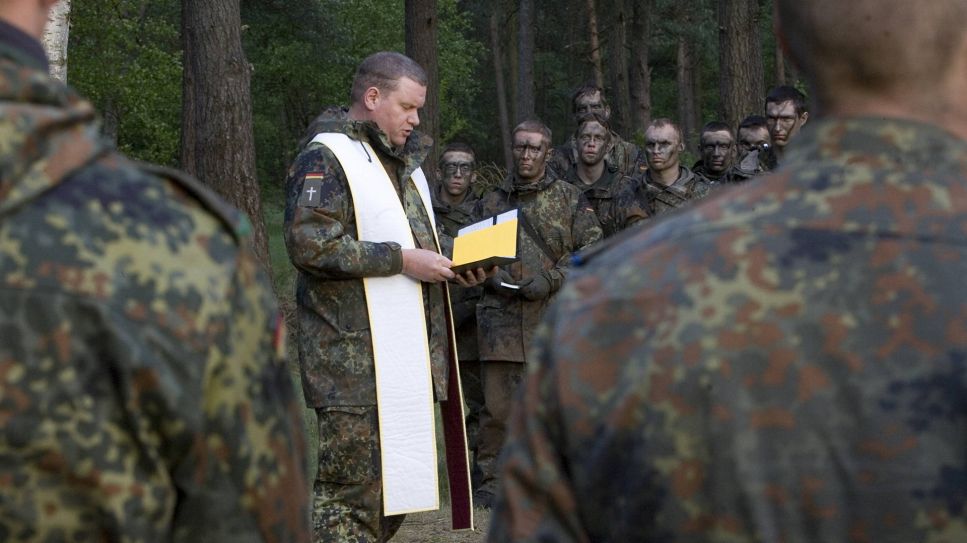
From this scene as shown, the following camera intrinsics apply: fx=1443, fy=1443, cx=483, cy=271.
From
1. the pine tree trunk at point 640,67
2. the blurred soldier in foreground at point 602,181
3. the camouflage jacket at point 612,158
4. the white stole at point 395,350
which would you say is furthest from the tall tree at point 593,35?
the white stole at point 395,350

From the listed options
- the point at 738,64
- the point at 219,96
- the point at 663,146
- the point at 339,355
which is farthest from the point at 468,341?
the point at 738,64

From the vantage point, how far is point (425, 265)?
18.8 feet

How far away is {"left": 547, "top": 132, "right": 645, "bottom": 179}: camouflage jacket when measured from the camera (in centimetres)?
973

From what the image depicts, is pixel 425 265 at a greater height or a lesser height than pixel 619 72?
lesser

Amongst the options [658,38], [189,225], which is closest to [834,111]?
[189,225]

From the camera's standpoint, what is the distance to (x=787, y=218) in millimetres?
1887

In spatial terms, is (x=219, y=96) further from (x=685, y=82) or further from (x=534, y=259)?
(x=685, y=82)

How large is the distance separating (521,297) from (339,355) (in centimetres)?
278

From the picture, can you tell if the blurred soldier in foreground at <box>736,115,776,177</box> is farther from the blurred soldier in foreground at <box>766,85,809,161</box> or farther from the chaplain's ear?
the chaplain's ear

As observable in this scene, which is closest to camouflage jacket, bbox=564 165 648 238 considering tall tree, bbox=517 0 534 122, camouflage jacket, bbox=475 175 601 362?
camouflage jacket, bbox=475 175 601 362

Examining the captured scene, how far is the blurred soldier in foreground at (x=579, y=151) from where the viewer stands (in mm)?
9742

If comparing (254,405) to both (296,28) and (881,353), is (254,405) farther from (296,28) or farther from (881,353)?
(296,28)

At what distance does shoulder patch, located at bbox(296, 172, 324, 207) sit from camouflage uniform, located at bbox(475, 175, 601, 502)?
280 centimetres

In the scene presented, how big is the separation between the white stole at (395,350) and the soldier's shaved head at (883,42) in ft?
12.7
